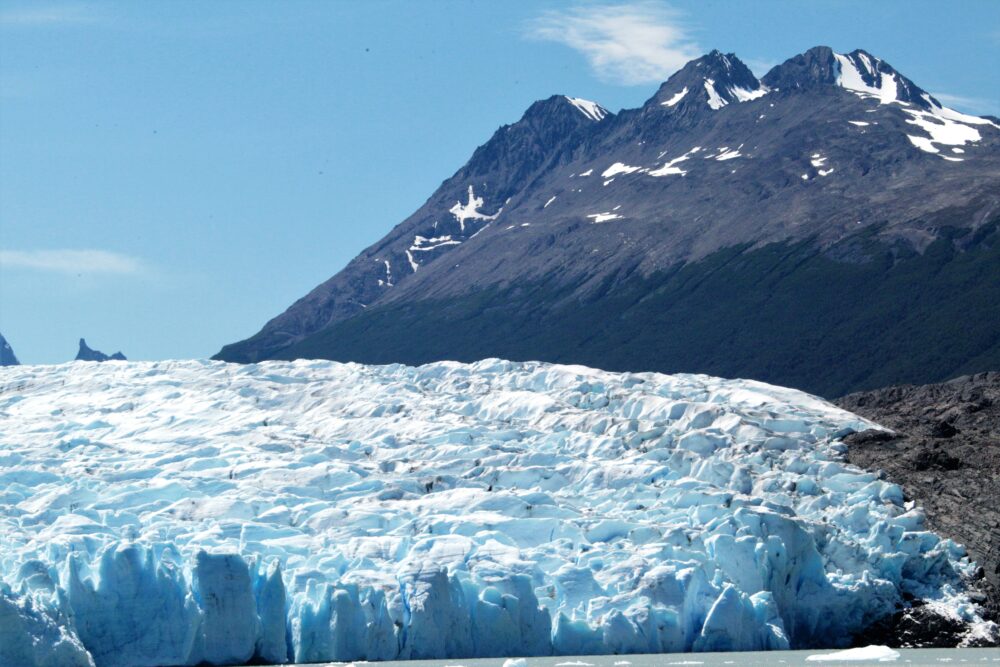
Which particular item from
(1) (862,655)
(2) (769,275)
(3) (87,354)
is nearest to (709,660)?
(1) (862,655)

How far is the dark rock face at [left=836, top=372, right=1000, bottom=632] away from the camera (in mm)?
41263

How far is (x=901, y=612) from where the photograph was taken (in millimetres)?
38250

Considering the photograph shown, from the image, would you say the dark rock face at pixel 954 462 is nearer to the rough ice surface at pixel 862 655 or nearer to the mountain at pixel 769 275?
the rough ice surface at pixel 862 655

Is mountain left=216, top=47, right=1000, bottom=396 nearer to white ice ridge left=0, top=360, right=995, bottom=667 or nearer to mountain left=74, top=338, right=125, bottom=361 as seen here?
mountain left=74, top=338, right=125, bottom=361

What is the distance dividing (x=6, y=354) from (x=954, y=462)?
121 meters

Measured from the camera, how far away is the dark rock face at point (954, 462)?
135ft

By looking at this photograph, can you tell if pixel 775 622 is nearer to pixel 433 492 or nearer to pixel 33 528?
pixel 433 492

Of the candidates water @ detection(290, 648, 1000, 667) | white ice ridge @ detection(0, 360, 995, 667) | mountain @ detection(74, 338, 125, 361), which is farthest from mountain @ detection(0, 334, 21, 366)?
water @ detection(290, 648, 1000, 667)

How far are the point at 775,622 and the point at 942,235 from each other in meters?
120

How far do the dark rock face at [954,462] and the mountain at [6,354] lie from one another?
10751 centimetres

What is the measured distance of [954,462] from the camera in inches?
1858

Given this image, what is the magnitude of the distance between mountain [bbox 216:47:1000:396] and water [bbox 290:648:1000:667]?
300 ft

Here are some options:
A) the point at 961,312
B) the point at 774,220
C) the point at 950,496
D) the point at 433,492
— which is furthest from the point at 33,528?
the point at 774,220

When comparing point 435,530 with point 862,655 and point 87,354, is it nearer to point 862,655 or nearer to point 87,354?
point 862,655
